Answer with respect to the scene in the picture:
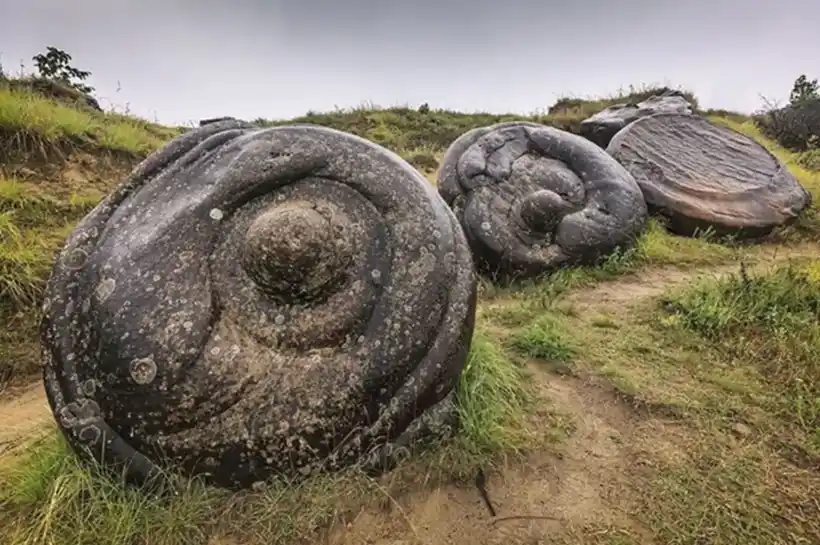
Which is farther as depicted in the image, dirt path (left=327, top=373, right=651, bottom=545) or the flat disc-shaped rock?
the flat disc-shaped rock

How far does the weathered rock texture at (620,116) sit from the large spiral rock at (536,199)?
3.26 meters

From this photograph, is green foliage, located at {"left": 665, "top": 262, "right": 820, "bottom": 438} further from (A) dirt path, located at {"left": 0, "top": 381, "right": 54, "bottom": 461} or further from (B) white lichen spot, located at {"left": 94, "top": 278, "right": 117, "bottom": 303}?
(A) dirt path, located at {"left": 0, "top": 381, "right": 54, "bottom": 461}

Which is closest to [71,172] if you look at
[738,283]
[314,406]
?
[314,406]

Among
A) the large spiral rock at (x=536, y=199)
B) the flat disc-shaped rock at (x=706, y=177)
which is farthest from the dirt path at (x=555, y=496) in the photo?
the flat disc-shaped rock at (x=706, y=177)

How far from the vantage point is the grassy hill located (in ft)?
6.28

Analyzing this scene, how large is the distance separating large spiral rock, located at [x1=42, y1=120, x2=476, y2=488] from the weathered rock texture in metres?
6.55

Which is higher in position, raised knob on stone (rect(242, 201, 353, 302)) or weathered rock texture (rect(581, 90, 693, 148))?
weathered rock texture (rect(581, 90, 693, 148))

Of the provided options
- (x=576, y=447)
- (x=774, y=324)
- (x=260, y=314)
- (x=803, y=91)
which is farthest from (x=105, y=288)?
(x=803, y=91)

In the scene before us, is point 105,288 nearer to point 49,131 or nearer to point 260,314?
point 260,314

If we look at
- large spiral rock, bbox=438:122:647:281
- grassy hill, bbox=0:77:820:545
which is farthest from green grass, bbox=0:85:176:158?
large spiral rock, bbox=438:122:647:281

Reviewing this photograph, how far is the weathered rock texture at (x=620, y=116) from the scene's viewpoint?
27.1 feet

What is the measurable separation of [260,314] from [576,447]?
1.26 m

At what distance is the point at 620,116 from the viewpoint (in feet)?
28.5

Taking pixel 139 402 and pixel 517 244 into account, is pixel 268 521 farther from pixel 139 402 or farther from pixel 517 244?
pixel 517 244
